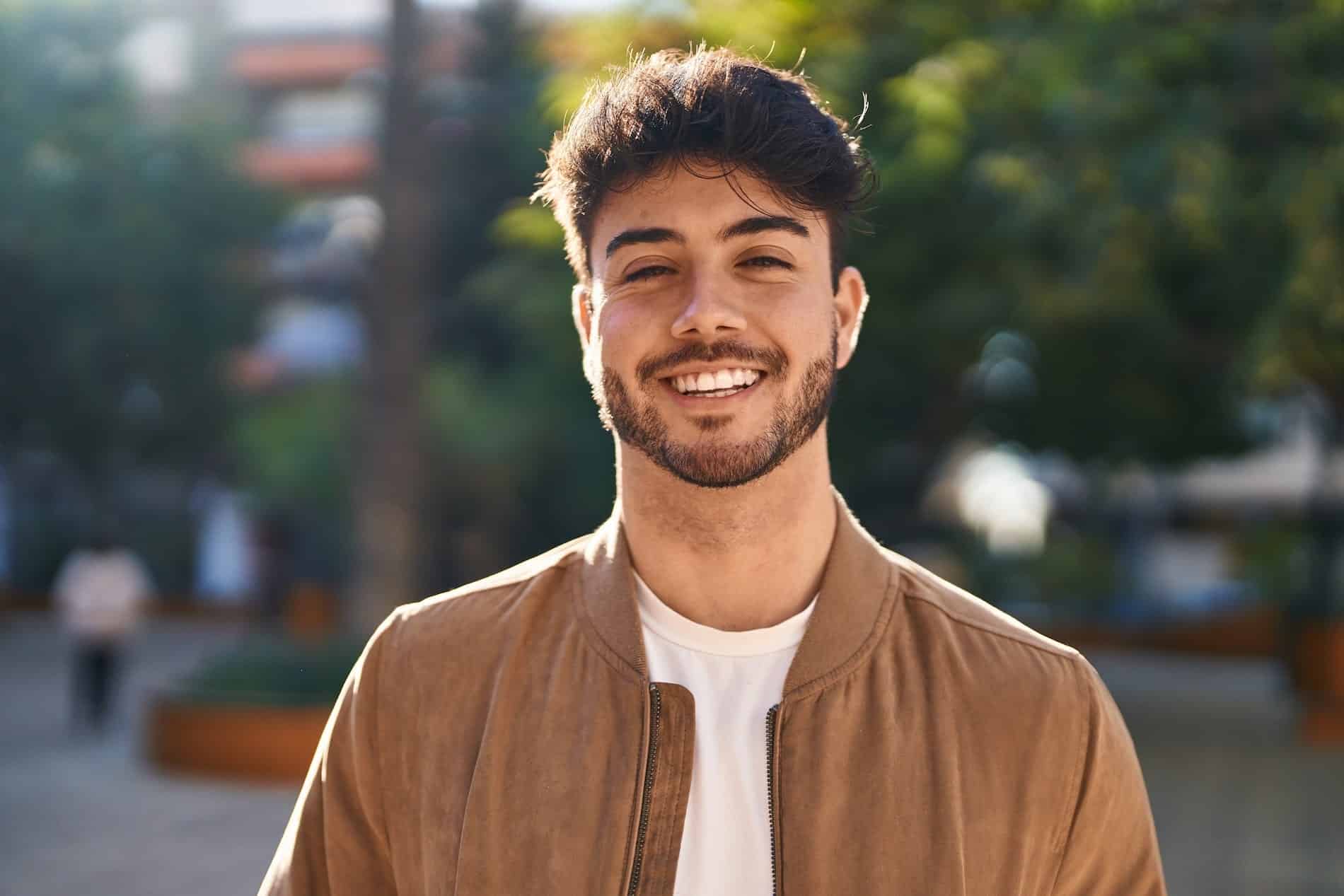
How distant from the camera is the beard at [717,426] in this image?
2246 mm

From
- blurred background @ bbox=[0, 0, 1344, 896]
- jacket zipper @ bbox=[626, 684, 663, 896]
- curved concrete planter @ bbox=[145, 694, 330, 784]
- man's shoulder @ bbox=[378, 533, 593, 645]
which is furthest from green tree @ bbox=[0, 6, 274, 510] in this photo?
jacket zipper @ bbox=[626, 684, 663, 896]

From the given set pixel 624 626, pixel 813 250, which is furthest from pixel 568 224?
pixel 624 626

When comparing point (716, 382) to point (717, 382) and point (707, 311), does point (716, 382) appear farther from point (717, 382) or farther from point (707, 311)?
point (707, 311)

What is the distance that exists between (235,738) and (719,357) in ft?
30.9

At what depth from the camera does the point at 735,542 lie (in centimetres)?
230

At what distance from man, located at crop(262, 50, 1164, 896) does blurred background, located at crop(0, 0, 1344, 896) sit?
2.20 feet

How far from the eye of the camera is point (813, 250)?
2357 millimetres

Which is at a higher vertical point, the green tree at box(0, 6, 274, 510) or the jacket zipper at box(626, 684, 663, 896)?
the green tree at box(0, 6, 274, 510)

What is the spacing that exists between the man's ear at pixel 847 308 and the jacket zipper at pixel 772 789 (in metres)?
0.61

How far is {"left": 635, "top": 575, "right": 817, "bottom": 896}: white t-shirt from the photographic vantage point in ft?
6.96

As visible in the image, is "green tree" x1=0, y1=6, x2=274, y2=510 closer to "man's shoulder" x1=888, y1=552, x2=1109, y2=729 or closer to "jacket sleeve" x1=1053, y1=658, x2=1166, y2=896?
"man's shoulder" x1=888, y1=552, x2=1109, y2=729

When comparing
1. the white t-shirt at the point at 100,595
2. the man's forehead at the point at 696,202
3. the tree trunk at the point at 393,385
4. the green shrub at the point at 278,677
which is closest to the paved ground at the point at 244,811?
the green shrub at the point at 278,677

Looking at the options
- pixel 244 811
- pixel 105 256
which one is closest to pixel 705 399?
pixel 244 811

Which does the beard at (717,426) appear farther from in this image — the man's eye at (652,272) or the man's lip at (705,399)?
the man's eye at (652,272)
